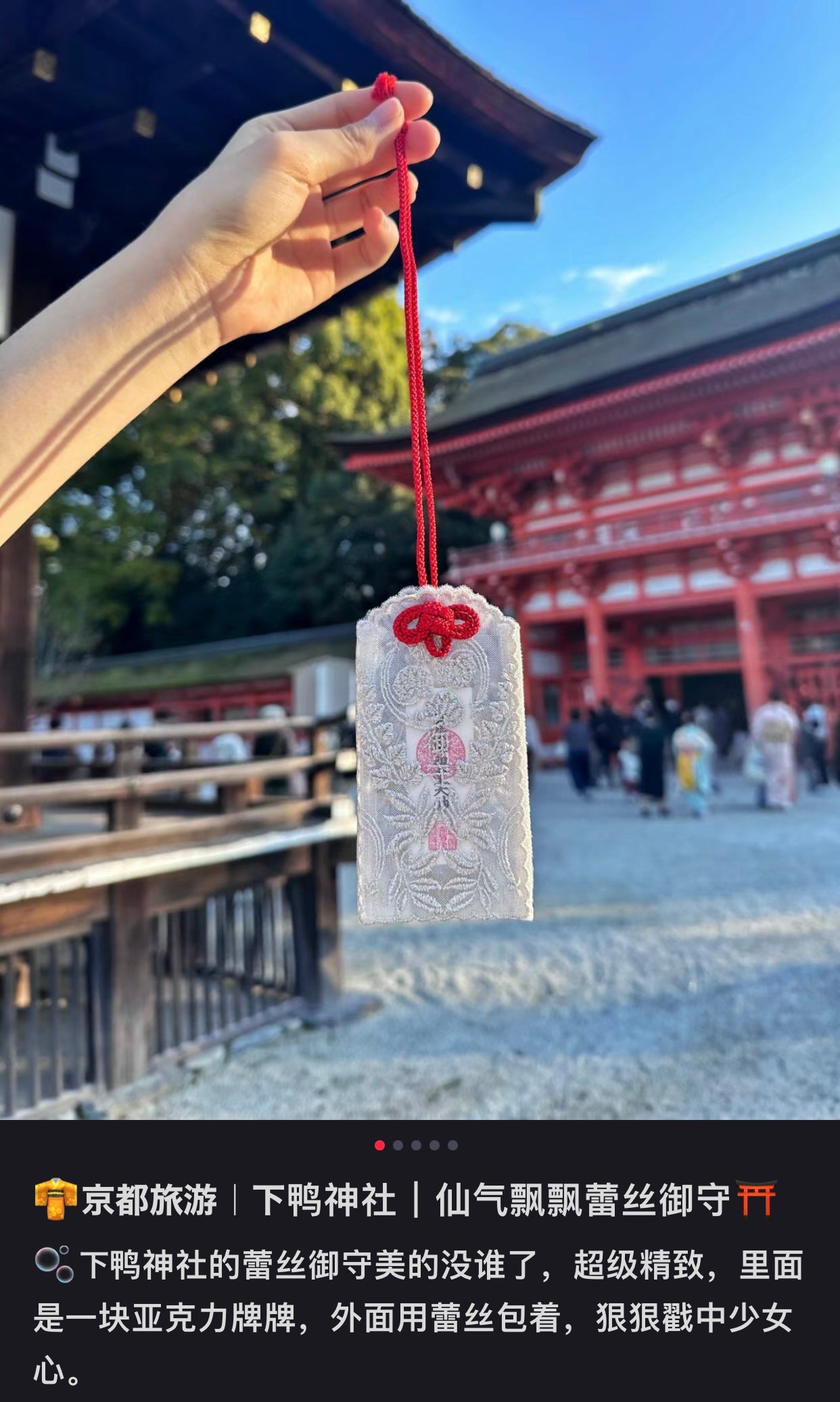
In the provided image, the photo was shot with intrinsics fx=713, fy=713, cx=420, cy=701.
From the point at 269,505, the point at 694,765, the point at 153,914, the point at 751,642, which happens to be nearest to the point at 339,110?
the point at 153,914

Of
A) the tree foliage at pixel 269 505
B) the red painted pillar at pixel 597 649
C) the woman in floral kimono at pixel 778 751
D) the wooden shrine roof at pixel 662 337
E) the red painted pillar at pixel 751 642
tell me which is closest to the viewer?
the woman in floral kimono at pixel 778 751

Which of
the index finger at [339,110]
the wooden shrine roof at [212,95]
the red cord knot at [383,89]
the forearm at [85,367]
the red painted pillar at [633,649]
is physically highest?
the wooden shrine roof at [212,95]

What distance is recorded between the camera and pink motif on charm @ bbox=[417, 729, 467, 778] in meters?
0.84

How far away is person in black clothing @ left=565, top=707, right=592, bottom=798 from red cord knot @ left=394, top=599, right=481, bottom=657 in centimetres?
763

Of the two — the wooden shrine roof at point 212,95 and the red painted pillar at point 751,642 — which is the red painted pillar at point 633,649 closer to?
the red painted pillar at point 751,642

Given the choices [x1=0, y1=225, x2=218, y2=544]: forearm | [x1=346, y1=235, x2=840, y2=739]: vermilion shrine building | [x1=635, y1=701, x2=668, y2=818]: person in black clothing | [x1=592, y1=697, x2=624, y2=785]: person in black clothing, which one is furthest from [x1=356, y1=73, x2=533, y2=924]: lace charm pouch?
[x1=592, y1=697, x2=624, y2=785]: person in black clothing

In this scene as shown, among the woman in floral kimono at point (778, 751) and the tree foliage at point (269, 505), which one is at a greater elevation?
the tree foliage at point (269, 505)

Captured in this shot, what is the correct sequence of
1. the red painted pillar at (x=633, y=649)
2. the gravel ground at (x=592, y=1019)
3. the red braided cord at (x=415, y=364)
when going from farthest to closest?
the red painted pillar at (x=633, y=649) → the gravel ground at (x=592, y=1019) → the red braided cord at (x=415, y=364)

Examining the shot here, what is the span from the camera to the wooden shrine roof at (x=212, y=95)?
1676 millimetres

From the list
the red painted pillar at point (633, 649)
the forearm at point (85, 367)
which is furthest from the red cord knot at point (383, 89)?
the red painted pillar at point (633, 649)

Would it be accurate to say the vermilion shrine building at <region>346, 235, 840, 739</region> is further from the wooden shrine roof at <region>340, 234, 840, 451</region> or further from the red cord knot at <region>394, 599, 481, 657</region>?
the red cord knot at <region>394, 599, 481, 657</region>

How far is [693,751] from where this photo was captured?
689 cm

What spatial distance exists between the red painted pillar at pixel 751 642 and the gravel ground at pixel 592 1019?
17.2 feet

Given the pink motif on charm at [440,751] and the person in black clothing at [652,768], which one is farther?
the person in black clothing at [652,768]
